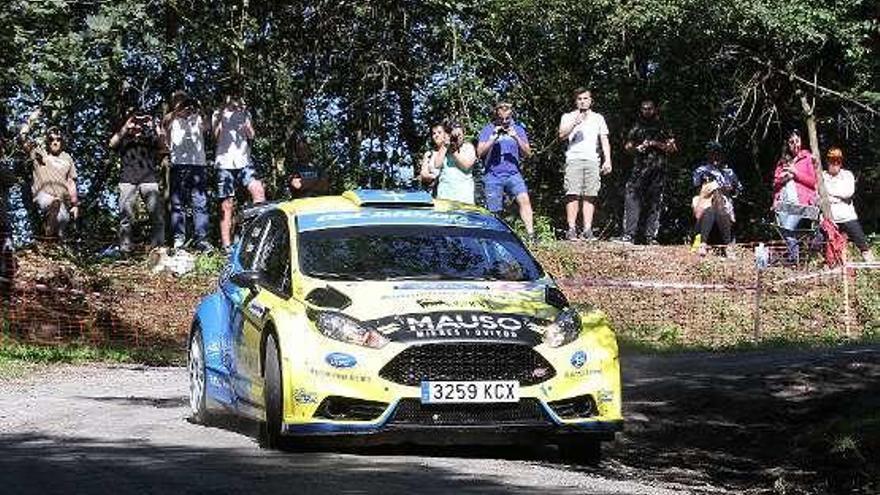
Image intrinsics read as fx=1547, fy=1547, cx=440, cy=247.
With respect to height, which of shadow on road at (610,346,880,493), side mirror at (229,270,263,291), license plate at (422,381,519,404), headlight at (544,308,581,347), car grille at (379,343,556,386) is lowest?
shadow on road at (610,346,880,493)

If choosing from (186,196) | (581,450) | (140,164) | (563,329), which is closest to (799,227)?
(186,196)

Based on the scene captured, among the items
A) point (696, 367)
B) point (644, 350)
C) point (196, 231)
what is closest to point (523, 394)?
point (696, 367)

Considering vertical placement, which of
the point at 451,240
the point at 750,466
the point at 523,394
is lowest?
the point at 750,466

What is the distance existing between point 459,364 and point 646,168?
13567mm

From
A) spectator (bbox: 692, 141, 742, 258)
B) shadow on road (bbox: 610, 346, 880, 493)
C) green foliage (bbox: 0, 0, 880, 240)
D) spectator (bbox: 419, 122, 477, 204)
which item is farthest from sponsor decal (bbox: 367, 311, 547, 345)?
spectator (bbox: 692, 141, 742, 258)

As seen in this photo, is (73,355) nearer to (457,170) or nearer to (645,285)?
(457,170)

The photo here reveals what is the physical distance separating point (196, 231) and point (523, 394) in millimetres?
12894

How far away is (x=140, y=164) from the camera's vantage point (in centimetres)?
2116

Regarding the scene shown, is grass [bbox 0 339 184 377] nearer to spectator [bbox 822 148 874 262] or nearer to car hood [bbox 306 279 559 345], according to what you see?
car hood [bbox 306 279 559 345]

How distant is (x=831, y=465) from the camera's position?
1213 centimetres

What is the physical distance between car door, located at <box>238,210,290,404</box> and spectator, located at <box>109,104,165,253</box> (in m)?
9.87

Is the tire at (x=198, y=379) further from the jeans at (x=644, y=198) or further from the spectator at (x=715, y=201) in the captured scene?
the spectator at (x=715, y=201)

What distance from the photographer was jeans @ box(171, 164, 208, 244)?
21125mm

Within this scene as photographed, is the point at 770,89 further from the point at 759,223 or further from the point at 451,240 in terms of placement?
the point at 451,240
